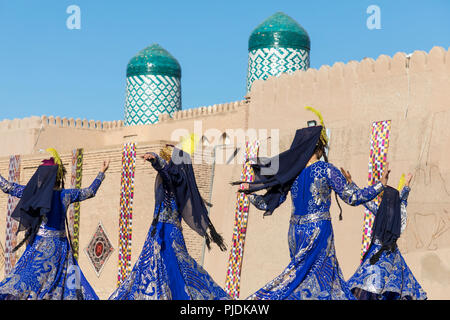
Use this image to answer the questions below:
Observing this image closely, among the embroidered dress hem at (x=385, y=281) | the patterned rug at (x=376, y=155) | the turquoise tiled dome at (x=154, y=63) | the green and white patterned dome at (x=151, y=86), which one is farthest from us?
the turquoise tiled dome at (x=154, y=63)

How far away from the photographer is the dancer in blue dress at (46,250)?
840 centimetres

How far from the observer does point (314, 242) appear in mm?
7344

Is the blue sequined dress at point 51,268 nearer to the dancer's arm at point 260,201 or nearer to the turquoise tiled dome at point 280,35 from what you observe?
the dancer's arm at point 260,201

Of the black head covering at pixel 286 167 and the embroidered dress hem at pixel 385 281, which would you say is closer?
the black head covering at pixel 286 167

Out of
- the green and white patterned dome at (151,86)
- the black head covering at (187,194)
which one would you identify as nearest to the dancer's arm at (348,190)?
the black head covering at (187,194)

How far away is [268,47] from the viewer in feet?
69.6

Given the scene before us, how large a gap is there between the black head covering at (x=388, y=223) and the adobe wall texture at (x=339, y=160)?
11.6 feet

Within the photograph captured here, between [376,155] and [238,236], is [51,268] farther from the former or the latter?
[238,236]

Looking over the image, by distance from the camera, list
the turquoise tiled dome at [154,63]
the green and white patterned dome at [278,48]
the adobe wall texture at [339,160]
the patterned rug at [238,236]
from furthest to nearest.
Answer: the turquoise tiled dome at [154,63]
the green and white patterned dome at [278,48]
the patterned rug at [238,236]
the adobe wall texture at [339,160]

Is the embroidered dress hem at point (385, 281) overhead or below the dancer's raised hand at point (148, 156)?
below

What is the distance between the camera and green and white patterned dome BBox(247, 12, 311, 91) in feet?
69.0

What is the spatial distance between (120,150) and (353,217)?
16.3ft
